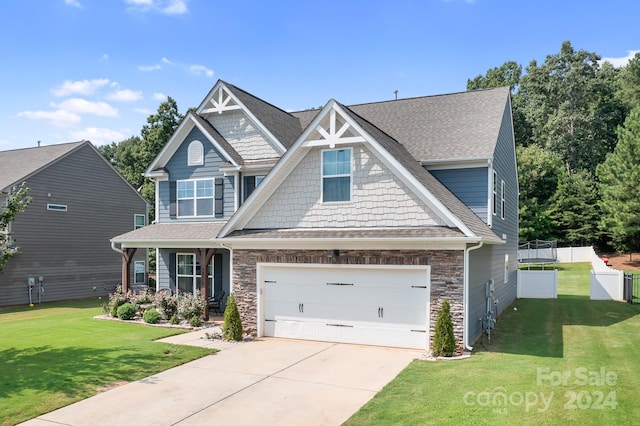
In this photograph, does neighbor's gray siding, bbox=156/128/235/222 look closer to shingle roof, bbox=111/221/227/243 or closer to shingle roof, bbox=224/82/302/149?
shingle roof, bbox=111/221/227/243

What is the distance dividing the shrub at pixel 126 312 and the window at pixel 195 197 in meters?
4.07

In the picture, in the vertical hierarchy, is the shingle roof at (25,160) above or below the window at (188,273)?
above

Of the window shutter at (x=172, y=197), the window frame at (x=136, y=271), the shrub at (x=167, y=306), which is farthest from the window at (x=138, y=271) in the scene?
the shrub at (x=167, y=306)

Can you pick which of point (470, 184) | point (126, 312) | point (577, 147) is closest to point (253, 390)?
point (470, 184)

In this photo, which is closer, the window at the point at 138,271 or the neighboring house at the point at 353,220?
the neighboring house at the point at 353,220

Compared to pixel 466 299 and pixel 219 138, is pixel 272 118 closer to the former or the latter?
pixel 219 138

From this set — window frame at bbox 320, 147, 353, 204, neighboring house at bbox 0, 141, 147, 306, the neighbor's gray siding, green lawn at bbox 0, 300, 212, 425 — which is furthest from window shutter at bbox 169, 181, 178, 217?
neighboring house at bbox 0, 141, 147, 306

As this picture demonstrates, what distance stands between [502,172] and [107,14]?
14516 millimetres

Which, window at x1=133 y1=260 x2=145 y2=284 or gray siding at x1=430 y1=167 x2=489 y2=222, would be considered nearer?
gray siding at x1=430 y1=167 x2=489 y2=222

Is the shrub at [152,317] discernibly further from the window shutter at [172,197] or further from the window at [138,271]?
the window at [138,271]

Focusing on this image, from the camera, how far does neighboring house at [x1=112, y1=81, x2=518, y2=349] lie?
1198cm

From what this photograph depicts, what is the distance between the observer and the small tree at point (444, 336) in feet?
36.3

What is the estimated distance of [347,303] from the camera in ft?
42.6

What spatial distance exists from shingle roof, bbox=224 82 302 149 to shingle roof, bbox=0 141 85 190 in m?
12.5
